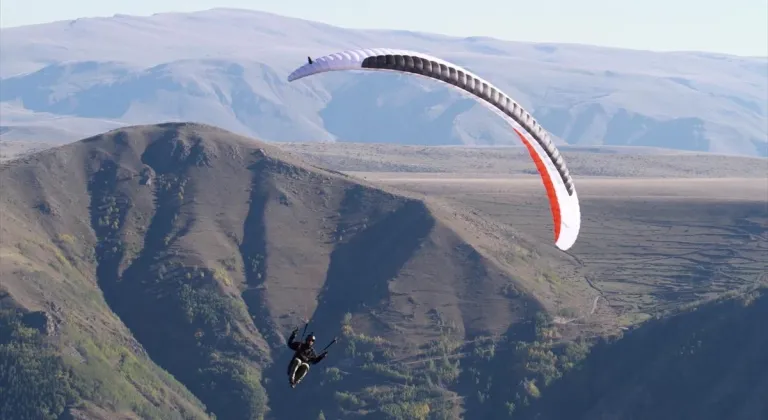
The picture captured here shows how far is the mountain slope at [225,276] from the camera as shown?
10538cm

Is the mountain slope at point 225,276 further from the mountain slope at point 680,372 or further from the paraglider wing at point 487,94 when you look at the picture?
the paraglider wing at point 487,94

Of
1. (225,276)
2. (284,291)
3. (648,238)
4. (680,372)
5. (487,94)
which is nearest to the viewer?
(487,94)

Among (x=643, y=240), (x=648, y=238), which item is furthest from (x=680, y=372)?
(x=648, y=238)

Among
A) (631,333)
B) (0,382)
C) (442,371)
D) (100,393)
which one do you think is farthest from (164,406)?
(631,333)

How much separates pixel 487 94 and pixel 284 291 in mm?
80514

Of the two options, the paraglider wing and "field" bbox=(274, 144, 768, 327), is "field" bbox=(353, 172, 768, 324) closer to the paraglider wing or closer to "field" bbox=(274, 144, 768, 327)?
"field" bbox=(274, 144, 768, 327)

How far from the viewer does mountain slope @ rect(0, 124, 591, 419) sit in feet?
346

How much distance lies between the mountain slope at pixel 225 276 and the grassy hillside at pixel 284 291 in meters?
0.21

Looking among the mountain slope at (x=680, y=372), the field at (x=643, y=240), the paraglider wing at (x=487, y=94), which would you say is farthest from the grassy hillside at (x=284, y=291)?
the paraglider wing at (x=487, y=94)

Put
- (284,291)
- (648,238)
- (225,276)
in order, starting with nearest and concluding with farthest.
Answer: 1. (284,291)
2. (225,276)
3. (648,238)

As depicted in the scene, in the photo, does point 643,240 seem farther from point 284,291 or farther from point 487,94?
point 487,94

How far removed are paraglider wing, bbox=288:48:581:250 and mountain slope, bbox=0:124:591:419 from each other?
56544 millimetres

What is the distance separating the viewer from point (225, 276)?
12194 centimetres

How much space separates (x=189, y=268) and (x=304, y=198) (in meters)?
20.4
